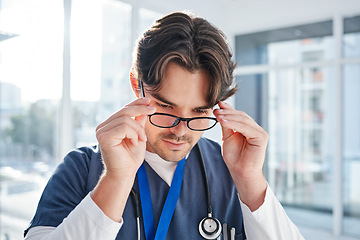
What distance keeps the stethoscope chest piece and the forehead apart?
416 mm

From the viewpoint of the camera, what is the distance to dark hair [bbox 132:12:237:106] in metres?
1.11

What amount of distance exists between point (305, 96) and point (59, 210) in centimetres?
476

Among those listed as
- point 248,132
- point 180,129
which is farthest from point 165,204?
point 248,132

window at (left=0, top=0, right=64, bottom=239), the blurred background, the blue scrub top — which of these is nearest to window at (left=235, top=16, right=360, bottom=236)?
the blurred background

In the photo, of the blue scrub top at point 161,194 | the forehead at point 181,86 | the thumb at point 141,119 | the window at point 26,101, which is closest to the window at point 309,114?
the window at point 26,101

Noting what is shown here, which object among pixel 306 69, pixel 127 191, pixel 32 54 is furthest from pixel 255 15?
pixel 127 191

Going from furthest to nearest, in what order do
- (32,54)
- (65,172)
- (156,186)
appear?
(32,54)
(156,186)
(65,172)

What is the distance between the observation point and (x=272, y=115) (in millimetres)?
5570

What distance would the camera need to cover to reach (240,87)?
4.66 metres

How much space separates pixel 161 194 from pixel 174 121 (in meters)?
0.30

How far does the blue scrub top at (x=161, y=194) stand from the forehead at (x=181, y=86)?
33 cm

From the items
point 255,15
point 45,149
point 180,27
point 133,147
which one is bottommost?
point 45,149

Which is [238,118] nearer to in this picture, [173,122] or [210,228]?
[173,122]

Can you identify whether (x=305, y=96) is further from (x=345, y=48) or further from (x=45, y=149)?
(x=45, y=149)
